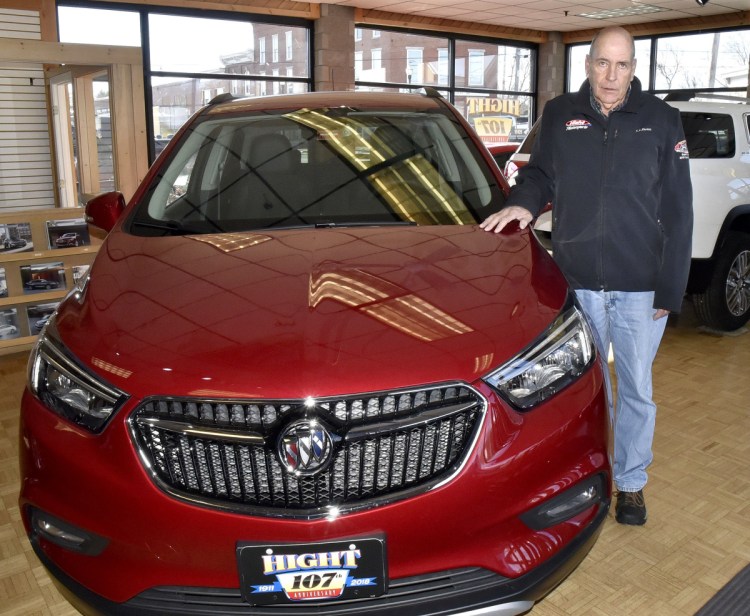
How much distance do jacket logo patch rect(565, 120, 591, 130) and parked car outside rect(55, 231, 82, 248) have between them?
333cm

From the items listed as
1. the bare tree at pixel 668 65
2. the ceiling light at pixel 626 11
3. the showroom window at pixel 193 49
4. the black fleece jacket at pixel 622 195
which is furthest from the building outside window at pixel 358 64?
the black fleece jacket at pixel 622 195

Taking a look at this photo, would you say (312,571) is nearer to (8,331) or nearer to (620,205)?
(620,205)

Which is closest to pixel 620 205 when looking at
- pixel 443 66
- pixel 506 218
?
pixel 506 218

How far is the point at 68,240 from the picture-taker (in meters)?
4.54

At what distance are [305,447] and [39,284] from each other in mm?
3689

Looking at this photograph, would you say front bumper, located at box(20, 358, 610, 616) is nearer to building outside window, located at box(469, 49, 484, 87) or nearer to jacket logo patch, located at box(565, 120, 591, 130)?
jacket logo patch, located at box(565, 120, 591, 130)

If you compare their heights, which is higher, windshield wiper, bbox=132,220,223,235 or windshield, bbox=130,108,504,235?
windshield, bbox=130,108,504,235

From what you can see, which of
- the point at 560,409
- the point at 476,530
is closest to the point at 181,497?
the point at 476,530

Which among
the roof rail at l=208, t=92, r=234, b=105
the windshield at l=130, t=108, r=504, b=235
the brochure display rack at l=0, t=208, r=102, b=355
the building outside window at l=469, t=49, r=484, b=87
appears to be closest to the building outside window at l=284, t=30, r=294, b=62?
the building outside window at l=469, t=49, r=484, b=87

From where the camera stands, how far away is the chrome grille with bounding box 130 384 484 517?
1318 millimetres

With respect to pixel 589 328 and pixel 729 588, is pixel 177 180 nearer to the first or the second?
pixel 589 328

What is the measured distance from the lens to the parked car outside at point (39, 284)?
444cm

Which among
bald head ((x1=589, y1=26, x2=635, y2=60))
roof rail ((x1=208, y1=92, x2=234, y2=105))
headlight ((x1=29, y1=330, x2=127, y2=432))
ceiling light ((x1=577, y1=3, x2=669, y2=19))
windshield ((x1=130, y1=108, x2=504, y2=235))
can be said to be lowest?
headlight ((x1=29, y1=330, x2=127, y2=432))

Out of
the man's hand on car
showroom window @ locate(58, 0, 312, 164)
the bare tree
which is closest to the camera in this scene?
the man's hand on car
